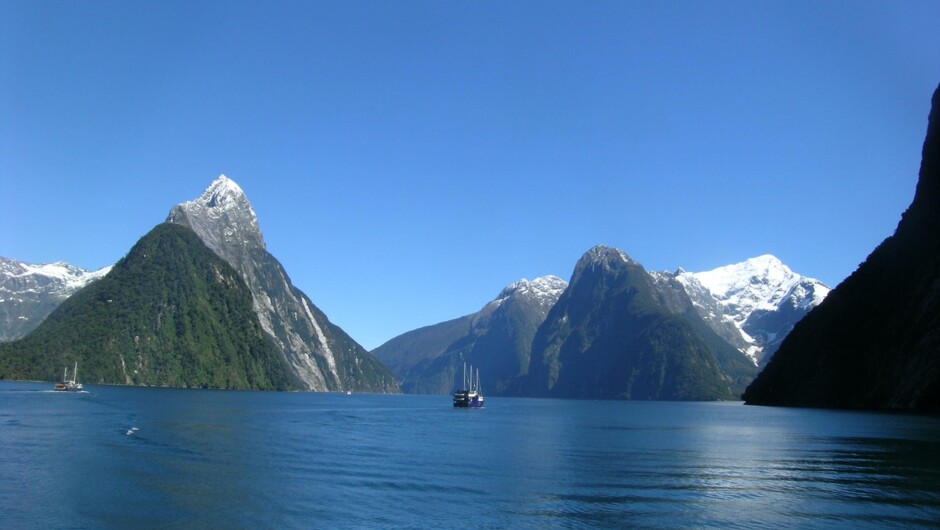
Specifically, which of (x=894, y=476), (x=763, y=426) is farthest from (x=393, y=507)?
(x=763, y=426)

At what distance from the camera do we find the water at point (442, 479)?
147 ft

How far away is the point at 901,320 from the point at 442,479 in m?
140

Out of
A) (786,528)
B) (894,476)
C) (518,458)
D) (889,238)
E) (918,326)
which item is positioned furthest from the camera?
(889,238)

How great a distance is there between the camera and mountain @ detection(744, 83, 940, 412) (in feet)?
498

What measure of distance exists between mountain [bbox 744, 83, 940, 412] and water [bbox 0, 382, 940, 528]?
54470mm

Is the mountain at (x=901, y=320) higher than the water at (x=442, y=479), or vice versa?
the mountain at (x=901, y=320)

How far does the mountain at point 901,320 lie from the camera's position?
152 meters

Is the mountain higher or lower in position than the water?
higher

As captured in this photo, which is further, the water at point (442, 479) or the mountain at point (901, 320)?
the mountain at point (901, 320)

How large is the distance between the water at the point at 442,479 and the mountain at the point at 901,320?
54.5 metres

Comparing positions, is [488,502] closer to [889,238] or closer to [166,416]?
[166,416]

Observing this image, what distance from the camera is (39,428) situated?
89625 mm

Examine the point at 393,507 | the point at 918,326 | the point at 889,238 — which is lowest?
the point at 393,507

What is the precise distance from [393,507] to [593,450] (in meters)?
41.5
